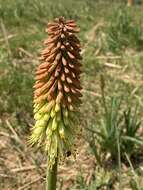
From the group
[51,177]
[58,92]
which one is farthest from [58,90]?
[51,177]

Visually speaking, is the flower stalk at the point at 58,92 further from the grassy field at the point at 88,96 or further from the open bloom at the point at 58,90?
the grassy field at the point at 88,96

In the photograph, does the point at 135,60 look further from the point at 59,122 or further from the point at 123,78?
the point at 59,122

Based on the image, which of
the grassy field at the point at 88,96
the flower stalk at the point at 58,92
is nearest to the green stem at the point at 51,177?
the flower stalk at the point at 58,92

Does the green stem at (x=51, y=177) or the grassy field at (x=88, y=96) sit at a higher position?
the grassy field at (x=88, y=96)

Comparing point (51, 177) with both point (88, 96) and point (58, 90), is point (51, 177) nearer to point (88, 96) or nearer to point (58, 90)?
point (58, 90)

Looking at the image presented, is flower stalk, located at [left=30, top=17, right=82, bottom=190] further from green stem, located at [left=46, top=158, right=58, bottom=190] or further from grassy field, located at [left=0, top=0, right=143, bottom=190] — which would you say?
grassy field, located at [left=0, top=0, right=143, bottom=190]

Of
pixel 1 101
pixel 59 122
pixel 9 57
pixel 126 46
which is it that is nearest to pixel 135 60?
pixel 126 46
